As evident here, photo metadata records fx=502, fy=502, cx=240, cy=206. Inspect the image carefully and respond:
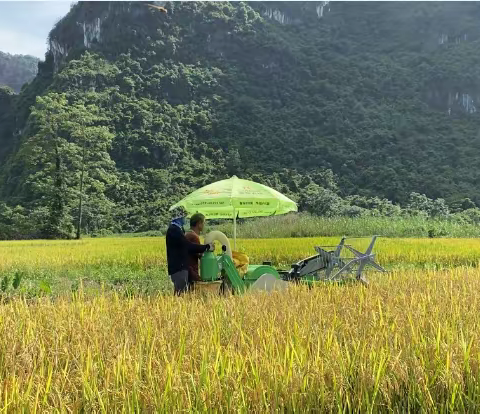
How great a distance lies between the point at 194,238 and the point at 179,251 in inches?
13.3

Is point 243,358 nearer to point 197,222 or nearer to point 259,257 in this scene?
point 197,222

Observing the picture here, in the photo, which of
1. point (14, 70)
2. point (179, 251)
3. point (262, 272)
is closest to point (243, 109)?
point (262, 272)

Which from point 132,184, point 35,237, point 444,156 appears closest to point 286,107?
point 444,156

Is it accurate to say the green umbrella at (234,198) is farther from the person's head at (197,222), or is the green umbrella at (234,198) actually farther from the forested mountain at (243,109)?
the forested mountain at (243,109)

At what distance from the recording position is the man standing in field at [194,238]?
21.1 feet

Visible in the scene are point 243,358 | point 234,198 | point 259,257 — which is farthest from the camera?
point 259,257

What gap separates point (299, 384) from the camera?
237cm

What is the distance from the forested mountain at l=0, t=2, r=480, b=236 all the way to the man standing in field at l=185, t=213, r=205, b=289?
82.7 ft

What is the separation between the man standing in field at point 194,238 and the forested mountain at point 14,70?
479 ft

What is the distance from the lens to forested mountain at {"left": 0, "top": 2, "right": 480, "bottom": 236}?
1469 inches

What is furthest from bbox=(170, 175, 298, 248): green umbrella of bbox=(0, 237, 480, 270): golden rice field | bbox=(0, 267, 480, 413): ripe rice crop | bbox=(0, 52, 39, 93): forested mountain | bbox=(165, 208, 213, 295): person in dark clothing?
bbox=(0, 52, 39, 93): forested mountain

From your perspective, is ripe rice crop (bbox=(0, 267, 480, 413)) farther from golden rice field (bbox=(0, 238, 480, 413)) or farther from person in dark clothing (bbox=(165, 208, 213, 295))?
person in dark clothing (bbox=(165, 208, 213, 295))

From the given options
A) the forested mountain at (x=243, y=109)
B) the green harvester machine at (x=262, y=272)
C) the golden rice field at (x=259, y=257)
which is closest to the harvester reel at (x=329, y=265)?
the green harvester machine at (x=262, y=272)

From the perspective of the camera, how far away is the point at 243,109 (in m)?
67.4
